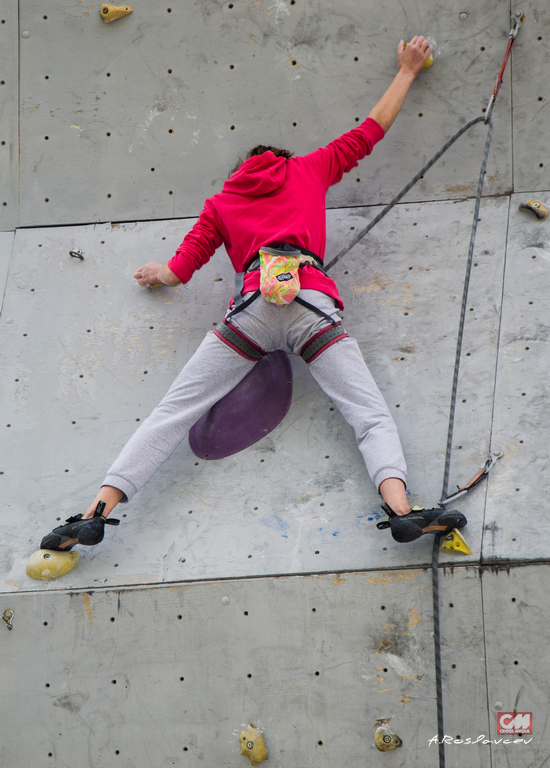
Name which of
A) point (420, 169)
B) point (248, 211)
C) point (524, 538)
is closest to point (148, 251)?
point (248, 211)

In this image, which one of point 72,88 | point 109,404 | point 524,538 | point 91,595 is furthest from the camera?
point 72,88

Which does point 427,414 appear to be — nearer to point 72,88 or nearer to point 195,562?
point 195,562

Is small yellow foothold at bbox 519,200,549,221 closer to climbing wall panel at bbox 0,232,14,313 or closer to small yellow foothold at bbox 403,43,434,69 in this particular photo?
small yellow foothold at bbox 403,43,434,69

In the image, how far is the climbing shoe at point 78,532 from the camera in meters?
2.01

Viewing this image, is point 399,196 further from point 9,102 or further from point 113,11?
point 9,102

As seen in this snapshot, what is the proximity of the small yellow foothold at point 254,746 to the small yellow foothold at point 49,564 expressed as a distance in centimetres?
74

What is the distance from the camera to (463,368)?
233 centimetres

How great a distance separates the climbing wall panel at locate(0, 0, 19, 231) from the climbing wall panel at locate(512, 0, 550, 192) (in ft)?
6.86

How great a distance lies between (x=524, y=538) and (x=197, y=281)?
1.54 m

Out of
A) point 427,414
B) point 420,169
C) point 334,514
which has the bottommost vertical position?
point 334,514

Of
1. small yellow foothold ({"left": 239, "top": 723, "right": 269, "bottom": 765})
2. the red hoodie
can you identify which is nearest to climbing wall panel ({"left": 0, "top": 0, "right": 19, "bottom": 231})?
the red hoodie

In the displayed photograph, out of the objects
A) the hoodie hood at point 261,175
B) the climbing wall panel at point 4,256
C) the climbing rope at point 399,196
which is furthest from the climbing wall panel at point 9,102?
the climbing rope at point 399,196

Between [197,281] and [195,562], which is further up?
[197,281]

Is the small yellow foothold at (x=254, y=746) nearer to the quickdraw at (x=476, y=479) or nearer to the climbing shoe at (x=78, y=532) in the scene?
the climbing shoe at (x=78, y=532)
